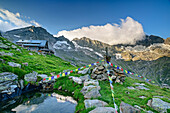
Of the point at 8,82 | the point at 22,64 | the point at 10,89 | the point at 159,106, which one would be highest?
the point at 22,64

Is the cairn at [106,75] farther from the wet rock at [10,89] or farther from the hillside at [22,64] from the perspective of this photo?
the wet rock at [10,89]

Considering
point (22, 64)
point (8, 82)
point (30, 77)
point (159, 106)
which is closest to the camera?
point (159, 106)

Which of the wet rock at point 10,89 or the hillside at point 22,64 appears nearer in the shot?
the wet rock at point 10,89

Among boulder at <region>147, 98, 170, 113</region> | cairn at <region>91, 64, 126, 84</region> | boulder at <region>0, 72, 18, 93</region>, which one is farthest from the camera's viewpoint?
cairn at <region>91, 64, 126, 84</region>

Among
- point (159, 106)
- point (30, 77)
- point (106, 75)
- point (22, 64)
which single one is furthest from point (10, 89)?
point (159, 106)

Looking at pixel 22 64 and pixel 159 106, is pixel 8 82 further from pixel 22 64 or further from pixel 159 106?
pixel 159 106

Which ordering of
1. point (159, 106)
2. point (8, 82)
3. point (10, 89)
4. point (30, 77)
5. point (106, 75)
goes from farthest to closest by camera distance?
1. point (106, 75)
2. point (30, 77)
3. point (8, 82)
4. point (10, 89)
5. point (159, 106)

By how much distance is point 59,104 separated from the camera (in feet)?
42.4

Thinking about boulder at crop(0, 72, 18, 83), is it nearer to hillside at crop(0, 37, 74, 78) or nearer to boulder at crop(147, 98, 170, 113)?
hillside at crop(0, 37, 74, 78)

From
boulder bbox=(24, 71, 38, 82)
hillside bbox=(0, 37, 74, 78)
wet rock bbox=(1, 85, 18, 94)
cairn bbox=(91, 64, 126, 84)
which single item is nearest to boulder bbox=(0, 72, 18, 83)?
hillside bbox=(0, 37, 74, 78)

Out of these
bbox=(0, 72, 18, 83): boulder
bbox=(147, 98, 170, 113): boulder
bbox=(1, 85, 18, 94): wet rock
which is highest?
bbox=(0, 72, 18, 83): boulder

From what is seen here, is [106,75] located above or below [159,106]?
above

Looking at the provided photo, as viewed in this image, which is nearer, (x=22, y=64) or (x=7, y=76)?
(x=7, y=76)

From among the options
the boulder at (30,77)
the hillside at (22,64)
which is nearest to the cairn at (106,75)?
the boulder at (30,77)
